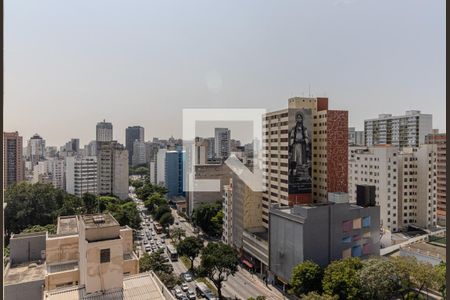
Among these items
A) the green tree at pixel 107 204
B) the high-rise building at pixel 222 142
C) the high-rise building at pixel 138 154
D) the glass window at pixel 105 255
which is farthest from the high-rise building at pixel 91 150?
the glass window at pixel 105 255

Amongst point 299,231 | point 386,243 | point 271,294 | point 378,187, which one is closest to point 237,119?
point 299,231

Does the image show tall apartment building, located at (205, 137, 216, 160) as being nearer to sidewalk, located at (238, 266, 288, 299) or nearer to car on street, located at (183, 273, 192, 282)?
sidewalk, located at (238, 266, 288, 299)

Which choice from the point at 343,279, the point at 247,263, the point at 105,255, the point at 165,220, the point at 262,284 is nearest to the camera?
the point at 105,255

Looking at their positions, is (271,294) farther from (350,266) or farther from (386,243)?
(386,243)

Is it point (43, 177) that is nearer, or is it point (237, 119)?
point (237, 119)

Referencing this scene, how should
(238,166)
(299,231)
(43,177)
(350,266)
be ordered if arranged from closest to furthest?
(350,266) → (299,231) → (238,166) → (43,177)

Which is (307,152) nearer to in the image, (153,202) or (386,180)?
(386,180)

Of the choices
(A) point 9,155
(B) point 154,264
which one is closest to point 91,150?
(B) point 154,264
